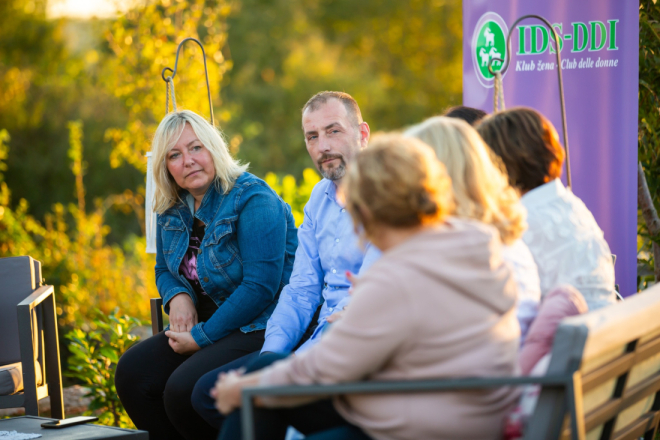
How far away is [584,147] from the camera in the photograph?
10.2 feet

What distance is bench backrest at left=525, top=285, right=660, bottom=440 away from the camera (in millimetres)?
1351

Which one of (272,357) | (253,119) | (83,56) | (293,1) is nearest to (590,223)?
(272,357)

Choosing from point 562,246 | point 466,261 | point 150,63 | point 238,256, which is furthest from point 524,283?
point 150,63

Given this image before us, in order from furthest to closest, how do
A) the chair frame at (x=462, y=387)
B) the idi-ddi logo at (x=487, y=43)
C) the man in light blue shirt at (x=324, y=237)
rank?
the idi-ddi logo at (x=487, y=43) < the man in light blue shirt at (x=324, y=237) < the chair frame at (x=462, y=387)

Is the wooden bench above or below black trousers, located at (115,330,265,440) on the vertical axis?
above

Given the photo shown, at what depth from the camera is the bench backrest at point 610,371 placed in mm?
1351

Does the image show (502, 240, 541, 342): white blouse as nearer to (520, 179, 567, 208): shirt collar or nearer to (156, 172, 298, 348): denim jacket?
(520, 179, 567, 208): shirt collar

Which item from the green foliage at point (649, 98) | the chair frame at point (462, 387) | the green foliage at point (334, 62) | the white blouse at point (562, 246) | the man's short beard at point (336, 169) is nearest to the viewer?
the chair frame at point (462, 387)

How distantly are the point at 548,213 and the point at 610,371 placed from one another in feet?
1.78

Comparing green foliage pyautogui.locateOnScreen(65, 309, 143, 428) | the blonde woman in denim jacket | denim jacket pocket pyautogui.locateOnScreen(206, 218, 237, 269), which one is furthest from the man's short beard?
green foliage pyautogui.locateOnScreen(65, 309, 143, 428)

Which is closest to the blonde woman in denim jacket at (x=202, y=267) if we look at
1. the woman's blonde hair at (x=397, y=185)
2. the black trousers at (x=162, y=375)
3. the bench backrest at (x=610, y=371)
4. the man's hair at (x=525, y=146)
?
the black trousers at (x=162, y=375)

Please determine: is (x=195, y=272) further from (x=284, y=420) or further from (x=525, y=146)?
(x=525, y=146)

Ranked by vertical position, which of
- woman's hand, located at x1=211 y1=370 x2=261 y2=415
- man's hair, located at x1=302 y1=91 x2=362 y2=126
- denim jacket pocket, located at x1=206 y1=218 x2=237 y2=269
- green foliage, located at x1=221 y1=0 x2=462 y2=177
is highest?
green foliage, located at x1=221 y1=0 x2=462 y2=177

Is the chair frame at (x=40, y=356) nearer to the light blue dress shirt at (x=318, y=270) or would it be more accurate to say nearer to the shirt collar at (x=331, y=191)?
the light blue dress shirt at (x=318, y=270)
